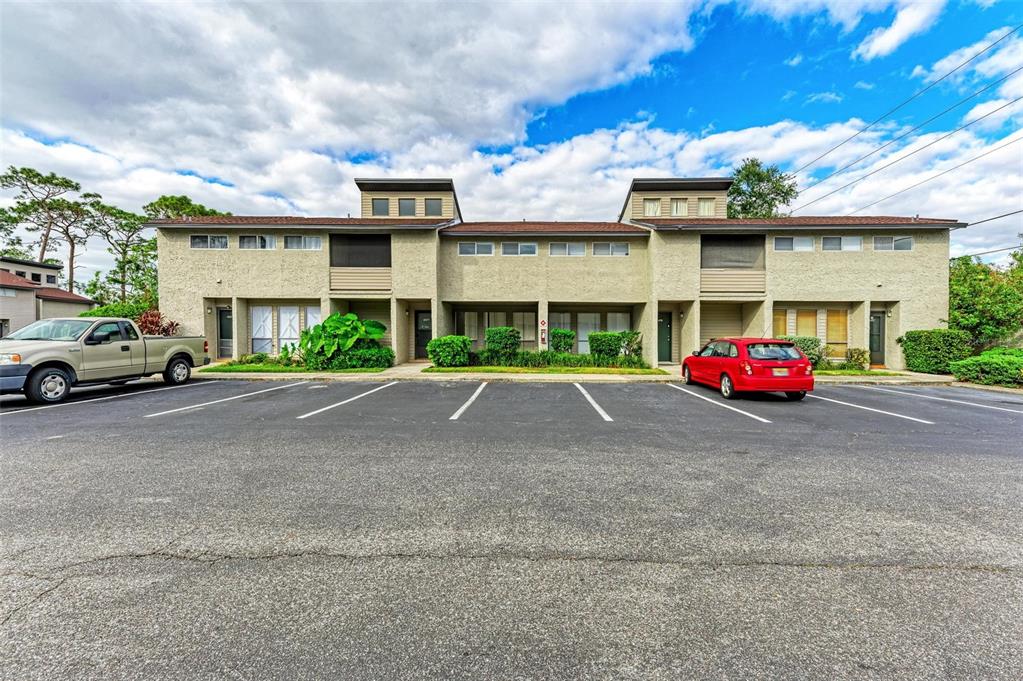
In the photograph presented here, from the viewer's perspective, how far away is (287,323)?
17.9m

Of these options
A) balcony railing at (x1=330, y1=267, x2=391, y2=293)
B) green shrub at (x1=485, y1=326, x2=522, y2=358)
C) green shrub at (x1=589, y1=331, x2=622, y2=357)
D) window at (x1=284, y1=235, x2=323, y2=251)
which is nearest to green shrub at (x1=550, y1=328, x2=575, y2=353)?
green shrub at (x1=589, y1=331, x2=622, y2=357)

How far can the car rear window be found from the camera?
30.6 feet

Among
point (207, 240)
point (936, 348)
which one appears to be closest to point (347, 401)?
point (207, 240)

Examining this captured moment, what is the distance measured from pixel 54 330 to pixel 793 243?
80.1 feet

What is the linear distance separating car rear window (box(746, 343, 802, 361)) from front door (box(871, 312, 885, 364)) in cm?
1174

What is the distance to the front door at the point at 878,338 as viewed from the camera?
55.9 ft

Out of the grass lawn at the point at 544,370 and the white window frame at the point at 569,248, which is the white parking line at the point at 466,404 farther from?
the white window frame at the point at 569,248

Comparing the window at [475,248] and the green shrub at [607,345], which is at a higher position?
the window at [475,248]

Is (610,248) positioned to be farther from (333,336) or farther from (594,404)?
(333,336)

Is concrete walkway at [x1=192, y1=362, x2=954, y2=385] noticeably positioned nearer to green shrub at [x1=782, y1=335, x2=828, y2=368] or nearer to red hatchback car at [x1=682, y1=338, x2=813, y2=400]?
green shrub at [x1=782, y1=335, x2=828, y2=368]

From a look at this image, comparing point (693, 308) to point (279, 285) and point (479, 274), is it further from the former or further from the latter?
point (279, 285)

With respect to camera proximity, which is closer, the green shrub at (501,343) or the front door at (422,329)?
the green shrub at (501,343)

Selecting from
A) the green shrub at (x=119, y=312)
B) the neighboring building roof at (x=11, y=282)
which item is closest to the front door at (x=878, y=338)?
the green shrub at (x=119, y=312)

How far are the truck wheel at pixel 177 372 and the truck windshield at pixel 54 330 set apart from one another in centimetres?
221
